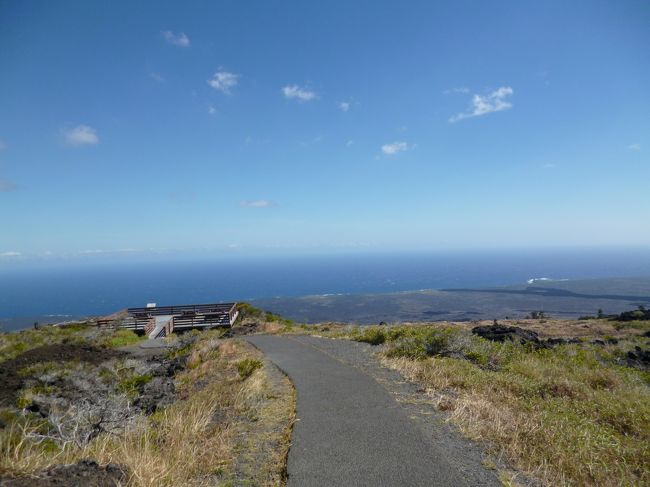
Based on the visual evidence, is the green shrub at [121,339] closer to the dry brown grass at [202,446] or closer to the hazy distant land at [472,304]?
the dry brown grass at [202,446]

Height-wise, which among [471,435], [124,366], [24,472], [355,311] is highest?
[24,472]

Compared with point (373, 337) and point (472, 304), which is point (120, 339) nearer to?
point (373, 337)

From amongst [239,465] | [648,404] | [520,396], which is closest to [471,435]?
[520,396]

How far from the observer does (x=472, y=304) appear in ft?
297

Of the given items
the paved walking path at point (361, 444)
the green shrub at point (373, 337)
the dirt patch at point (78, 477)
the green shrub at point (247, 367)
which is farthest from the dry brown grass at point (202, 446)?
the green shrub at point (373, 337)

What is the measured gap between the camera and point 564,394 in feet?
23.9

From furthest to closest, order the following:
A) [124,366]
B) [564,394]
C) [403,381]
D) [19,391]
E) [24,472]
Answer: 1. [124,366]
2. [19,391]
3. [403,381]
4. [564,394]
5. [24,472]

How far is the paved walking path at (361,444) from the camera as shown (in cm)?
389

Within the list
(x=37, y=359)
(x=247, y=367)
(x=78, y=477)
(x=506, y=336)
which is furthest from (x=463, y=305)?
(x=78, y=477)

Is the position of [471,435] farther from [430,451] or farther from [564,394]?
[564,394]

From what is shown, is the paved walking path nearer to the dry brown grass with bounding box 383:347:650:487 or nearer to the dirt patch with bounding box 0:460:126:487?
the dry brown grass with bounding box 383:347:650:487

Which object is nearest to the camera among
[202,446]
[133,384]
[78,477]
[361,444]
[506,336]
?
[78,477]

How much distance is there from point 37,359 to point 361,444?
14.9 m

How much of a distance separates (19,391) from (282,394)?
26.6 ft
